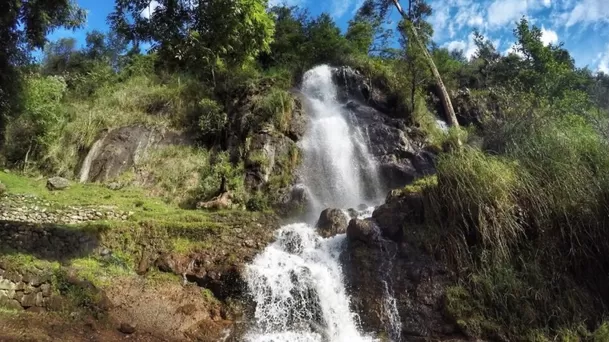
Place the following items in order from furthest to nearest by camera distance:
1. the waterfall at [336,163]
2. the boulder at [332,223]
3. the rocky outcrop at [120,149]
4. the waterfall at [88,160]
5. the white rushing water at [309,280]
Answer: the rocky outcrop at [120,149] < the waterfall at [88,160] < the waterfall at [336,163] < the boulder at [332,223] < the white rushing water at [309,280]

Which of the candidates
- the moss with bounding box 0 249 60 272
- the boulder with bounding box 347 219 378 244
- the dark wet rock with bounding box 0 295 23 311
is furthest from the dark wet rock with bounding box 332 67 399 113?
the dark wet rock with bounding box 0 295 23 311

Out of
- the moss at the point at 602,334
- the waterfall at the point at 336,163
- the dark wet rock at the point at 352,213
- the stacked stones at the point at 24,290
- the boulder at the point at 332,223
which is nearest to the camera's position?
the moss at the point at 602,334

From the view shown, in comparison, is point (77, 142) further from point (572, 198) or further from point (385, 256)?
point (572, 198)

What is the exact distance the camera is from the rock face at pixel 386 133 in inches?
651

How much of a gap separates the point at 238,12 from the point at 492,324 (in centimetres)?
725

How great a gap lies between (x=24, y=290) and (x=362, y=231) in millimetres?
6990

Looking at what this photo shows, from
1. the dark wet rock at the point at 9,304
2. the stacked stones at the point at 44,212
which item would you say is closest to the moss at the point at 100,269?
the dark wet rock at the point at 9,304

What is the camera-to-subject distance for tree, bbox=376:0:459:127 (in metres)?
18.8

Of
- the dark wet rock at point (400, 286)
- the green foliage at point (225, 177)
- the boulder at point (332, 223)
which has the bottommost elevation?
the dark wet rock at point (400, 286)

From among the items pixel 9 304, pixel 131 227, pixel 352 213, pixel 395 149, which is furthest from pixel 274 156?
pixel 9 304

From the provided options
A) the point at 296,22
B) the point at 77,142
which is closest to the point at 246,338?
the point at 77,142

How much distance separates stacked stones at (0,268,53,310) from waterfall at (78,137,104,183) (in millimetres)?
8855

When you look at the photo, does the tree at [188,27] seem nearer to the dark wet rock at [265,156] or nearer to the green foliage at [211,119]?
the dark wet rock at [265,156]

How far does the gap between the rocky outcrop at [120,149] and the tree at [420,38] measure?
1090cm
